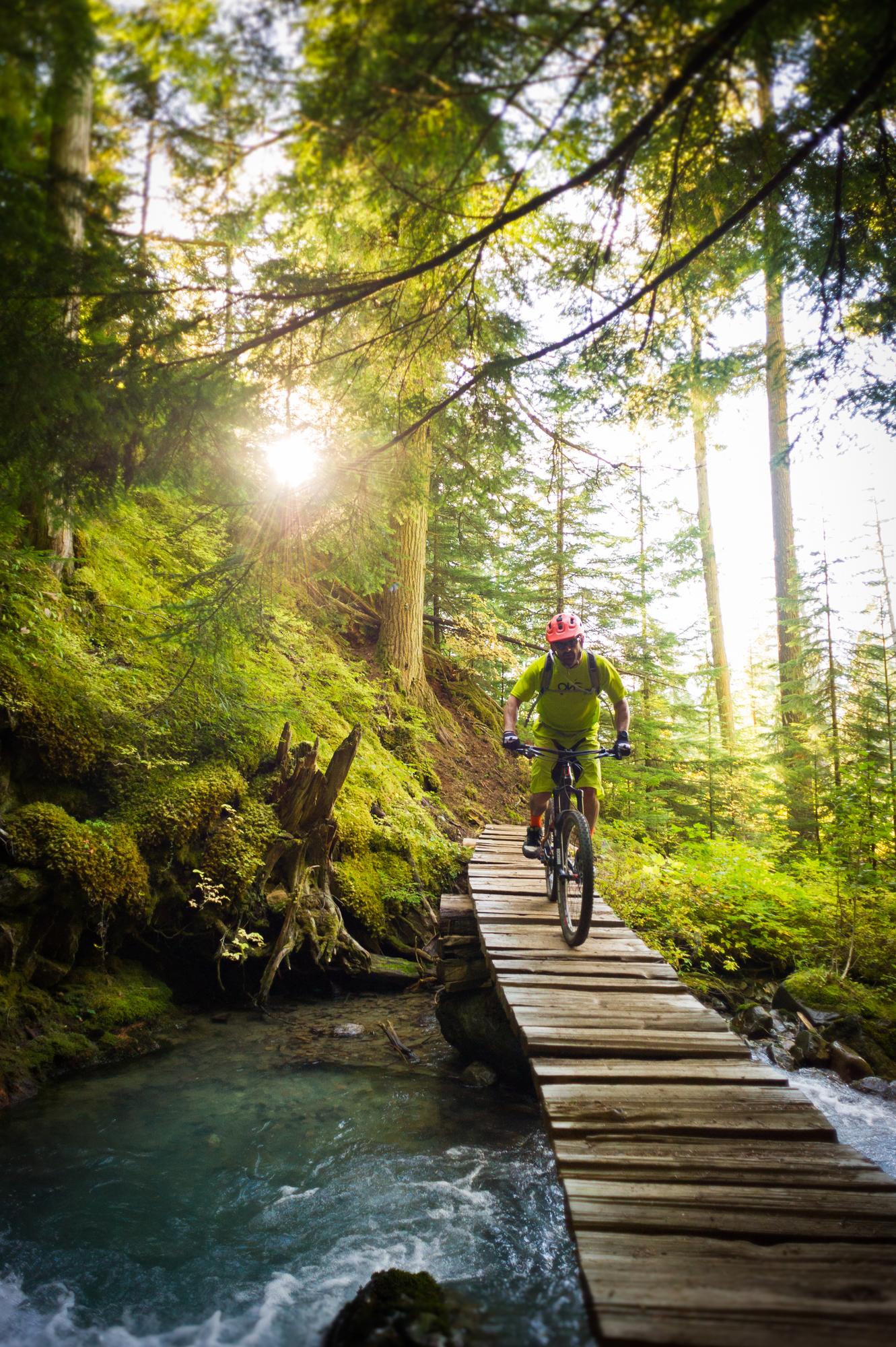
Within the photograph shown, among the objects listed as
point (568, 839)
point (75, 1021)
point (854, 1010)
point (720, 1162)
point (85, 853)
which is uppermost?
point (568, 839)

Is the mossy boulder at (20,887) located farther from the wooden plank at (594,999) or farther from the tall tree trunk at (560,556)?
the tall tree trunk at (560,556)

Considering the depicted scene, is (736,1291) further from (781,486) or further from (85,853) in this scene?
(781,486)

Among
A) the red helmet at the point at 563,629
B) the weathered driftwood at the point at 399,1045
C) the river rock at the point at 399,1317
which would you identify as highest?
the red helmet at the point at 563,629

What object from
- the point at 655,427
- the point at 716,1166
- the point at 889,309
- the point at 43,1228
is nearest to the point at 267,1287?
the point at 43,1228

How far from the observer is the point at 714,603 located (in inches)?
728

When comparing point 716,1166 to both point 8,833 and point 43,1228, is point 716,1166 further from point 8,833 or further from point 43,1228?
point 8,833

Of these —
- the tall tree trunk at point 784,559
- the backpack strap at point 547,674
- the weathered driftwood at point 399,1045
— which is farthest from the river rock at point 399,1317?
the tall tree trunk at point 784,559

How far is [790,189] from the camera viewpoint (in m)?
4.08

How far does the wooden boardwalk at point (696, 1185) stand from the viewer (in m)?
1.97

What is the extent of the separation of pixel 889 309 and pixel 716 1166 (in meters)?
4.95

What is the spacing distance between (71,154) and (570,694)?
4888mm

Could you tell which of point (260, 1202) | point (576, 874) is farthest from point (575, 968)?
point (260, 1202)

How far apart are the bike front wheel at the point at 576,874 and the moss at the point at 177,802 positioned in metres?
3.25

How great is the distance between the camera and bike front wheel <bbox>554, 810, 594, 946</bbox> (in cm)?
510
